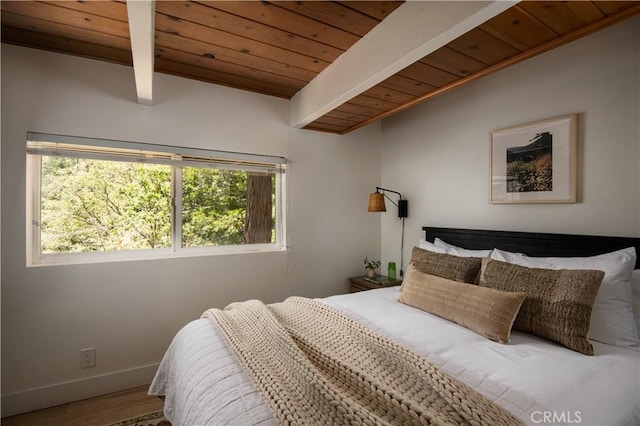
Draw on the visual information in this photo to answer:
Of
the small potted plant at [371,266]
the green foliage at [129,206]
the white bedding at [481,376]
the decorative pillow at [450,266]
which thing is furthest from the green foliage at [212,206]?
the decorative pillow at [450,266]

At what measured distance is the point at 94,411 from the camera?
1929mm

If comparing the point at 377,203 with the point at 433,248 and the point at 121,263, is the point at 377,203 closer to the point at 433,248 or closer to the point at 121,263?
the point at 433,248

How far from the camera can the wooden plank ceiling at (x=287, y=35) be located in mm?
1397

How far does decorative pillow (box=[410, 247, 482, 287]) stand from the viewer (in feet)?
6.06

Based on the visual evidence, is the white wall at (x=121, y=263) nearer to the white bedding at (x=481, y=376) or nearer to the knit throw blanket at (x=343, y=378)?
the white bedding at (x=481, y=376)

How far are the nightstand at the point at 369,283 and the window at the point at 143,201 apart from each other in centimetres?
83

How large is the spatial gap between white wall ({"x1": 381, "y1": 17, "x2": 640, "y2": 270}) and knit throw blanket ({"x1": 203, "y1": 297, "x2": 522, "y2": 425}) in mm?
1467

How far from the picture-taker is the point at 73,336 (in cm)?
202

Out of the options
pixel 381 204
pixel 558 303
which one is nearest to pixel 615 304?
pixel 558 303

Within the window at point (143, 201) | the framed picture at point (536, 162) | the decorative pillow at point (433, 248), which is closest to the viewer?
the framed picture at point (536, 162)

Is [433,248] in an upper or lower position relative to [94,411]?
upper

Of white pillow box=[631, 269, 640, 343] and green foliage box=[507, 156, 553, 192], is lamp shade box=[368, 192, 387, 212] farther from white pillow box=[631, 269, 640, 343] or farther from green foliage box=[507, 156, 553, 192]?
white pillow box=[631, 269, 640, 343]

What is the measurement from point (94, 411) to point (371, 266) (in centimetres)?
243

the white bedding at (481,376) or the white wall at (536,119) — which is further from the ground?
the white wall at (536,119)
